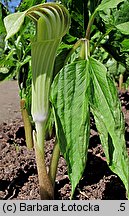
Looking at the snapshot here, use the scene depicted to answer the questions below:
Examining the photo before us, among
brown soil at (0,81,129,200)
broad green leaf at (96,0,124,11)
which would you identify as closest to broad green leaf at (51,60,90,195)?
broad green leaf at (96,0,124,11)

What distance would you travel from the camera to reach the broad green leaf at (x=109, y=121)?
550 mm

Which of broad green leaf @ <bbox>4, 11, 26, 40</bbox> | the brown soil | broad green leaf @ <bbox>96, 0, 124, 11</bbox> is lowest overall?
the brown soil

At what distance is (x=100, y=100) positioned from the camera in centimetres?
57

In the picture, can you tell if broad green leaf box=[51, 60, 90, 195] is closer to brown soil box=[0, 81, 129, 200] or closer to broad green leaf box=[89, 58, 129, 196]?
broad green leaf box=[89, 58, 129, 196]

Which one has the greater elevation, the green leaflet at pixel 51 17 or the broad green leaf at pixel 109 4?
the broad green leaf at pixel 109 4

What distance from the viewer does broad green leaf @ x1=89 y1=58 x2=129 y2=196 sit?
55 cm

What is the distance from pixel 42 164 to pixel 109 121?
0.58ft

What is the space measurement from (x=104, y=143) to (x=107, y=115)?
4 cm

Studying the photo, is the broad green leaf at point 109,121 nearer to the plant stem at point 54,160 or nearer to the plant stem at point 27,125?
the plant stem at point 54,160

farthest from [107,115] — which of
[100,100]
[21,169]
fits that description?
[21,169]

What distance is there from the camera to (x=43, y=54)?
60 centimetres

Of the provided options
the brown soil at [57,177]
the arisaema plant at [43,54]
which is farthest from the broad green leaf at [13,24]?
the brown soil at [57,177]

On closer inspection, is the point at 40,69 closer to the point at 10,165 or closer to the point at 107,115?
the point at 107,115

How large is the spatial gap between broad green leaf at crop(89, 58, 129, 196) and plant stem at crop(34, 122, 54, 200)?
0.13m
